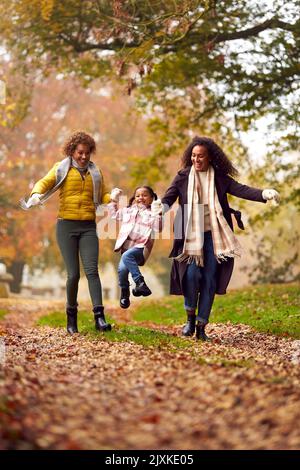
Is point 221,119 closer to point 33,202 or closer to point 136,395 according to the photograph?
point 33,202

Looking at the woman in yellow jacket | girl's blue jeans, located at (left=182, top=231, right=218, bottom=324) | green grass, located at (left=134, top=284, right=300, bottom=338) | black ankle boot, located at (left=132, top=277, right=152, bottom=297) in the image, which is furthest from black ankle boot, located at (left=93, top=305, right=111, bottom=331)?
green grass, located at (left=134, top=284, right=300, bottom=338)

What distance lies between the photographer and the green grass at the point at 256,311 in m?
10.2

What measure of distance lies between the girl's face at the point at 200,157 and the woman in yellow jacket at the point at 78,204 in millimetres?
1192

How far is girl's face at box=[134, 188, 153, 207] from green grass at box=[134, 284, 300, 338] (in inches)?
107

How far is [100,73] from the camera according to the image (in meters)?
15.3

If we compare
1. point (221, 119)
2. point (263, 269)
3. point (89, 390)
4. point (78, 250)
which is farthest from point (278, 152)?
point (89, 390)

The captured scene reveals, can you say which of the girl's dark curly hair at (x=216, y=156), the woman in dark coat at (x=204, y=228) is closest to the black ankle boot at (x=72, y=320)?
the woman in dark coat at (x=204, y=228)

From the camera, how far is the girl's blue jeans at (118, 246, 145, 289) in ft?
26.5

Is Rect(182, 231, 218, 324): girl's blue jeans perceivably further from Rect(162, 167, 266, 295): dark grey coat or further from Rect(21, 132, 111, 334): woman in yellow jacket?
Rect(21, 132, 111, 334): woman in yellow jacket

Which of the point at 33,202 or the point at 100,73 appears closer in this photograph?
the point at 33,202

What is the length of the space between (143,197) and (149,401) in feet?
14.0

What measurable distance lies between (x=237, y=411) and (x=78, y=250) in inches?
182

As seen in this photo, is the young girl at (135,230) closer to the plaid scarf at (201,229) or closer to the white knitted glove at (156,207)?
the white knitted glove at (156,207)

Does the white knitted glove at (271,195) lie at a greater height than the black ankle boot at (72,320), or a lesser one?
greater
